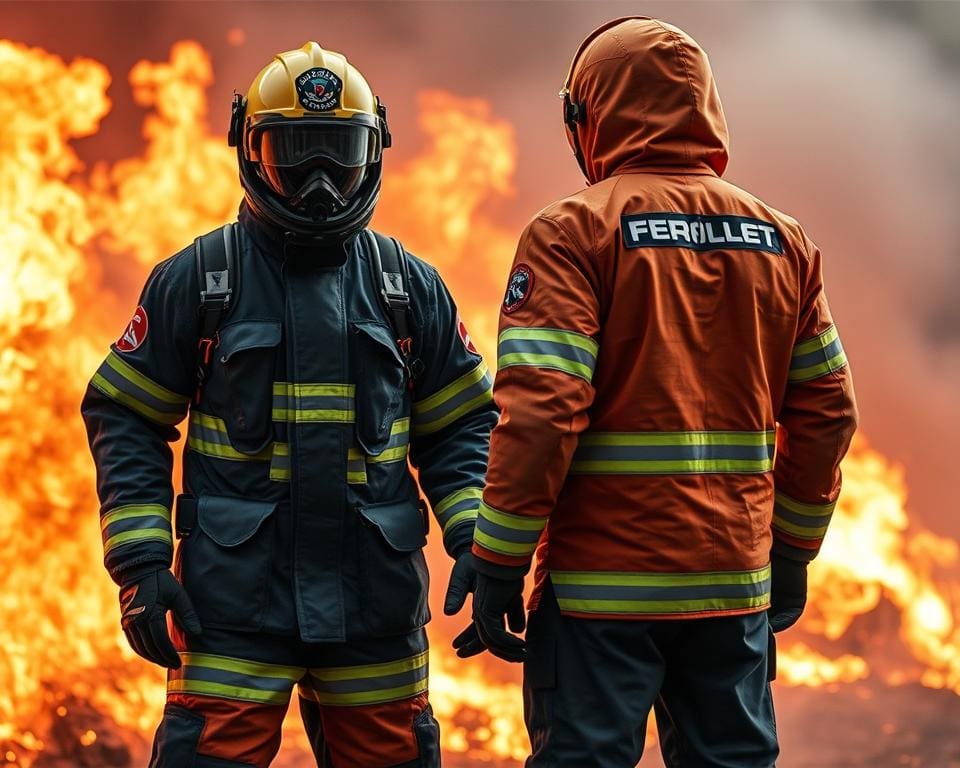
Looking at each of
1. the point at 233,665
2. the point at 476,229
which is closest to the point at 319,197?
the point at 233,665

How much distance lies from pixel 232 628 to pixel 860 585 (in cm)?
428

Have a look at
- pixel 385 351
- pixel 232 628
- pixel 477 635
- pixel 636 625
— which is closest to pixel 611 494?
pixel 636 625

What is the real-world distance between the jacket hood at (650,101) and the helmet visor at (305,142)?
63 centimetres

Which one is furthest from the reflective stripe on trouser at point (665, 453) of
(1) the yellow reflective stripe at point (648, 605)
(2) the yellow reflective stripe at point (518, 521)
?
(1) the yellow reflective stripe at point (648, 605)

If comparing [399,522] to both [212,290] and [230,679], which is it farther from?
[212,290]

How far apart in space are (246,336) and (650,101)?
1.12 meters

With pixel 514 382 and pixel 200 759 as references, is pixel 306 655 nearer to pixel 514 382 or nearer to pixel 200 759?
pixel 200 759

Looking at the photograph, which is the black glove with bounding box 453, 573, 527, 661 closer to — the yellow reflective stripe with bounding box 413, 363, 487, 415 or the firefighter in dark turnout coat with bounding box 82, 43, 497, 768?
the firefighter in dark turnout coat with bounding box 82, 43, 497, 768

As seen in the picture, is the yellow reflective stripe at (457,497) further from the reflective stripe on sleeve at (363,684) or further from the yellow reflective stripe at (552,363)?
the yellow reflective stripe at (552,363)

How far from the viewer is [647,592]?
2.84 meters

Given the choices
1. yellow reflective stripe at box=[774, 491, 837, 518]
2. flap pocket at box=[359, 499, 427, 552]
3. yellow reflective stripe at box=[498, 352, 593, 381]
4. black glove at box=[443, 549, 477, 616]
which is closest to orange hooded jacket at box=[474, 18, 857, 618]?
yellow reflective stripe at box=[498, 352, 593, 381]

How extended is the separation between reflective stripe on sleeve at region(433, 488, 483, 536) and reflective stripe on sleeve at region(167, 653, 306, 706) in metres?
0.58

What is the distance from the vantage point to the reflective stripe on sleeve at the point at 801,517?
10.5 feet

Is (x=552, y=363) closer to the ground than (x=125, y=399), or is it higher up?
higher up
